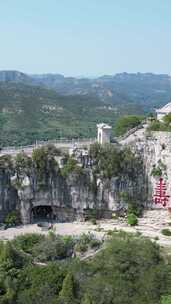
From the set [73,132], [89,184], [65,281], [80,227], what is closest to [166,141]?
[89,184]

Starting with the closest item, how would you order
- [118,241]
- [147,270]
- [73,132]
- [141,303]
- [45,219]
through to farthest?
[141,303] < [147,270] < [118,241] < [45,219] < [73,132]

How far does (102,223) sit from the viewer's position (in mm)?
35969

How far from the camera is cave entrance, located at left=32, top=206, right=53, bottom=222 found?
3775cm

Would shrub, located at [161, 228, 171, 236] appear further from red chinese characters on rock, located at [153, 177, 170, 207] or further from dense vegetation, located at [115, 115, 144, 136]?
dense vegetation, located at [115, 115, 144, 136]

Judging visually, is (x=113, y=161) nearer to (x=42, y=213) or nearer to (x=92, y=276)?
(x=42, y=213)

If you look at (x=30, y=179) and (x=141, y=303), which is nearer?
(x=141, y=303)

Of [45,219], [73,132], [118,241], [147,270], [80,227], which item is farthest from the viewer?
[73,132]

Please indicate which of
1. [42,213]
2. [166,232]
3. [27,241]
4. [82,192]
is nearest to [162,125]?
[82,192]

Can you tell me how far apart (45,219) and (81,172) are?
4285 mm

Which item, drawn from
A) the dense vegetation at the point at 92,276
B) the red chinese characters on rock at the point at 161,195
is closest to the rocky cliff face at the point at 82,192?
the red chinese characters on rock at the point at 161,195

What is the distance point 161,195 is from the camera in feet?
121

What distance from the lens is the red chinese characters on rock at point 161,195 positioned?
1444 inches

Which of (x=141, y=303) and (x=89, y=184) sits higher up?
(x=89, y=184)

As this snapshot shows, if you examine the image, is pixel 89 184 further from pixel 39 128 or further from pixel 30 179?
pixel 39 128
